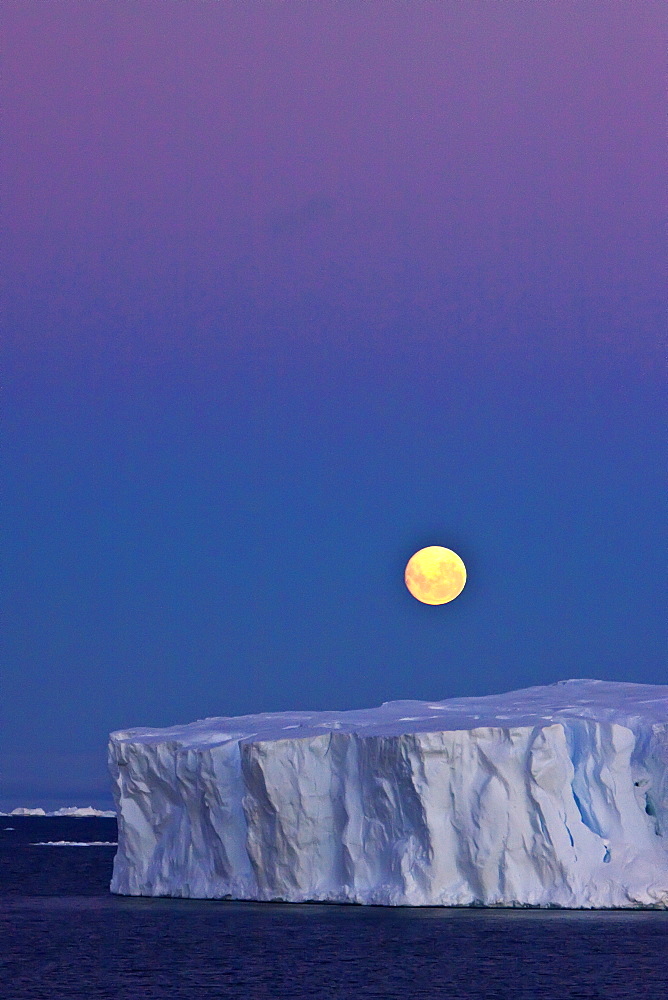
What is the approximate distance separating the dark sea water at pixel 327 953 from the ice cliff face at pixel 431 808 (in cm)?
40

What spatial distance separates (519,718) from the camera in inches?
982

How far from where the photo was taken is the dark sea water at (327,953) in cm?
1784

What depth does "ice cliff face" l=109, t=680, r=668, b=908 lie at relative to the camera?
23531 mm

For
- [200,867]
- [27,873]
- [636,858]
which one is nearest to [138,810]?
[200,867]

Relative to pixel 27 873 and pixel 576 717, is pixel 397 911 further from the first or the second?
pixel 27 873

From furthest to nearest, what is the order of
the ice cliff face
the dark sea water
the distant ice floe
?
the distant ice floe < the ice cliff face < the dark sea water

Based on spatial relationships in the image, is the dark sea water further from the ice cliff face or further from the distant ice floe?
the distant ice floe

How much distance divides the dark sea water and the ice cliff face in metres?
0.40

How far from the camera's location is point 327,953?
20250mm

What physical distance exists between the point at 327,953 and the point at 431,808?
385 centimetres

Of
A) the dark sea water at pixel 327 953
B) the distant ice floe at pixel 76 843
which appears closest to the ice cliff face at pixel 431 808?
the dark sea water at pixel 327 953

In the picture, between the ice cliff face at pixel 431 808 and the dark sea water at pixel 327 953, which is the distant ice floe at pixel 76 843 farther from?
the dark sea water at pixel 327 953

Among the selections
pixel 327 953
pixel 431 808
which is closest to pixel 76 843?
pixel 431 808

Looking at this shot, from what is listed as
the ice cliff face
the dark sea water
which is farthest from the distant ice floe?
the dark sea water
